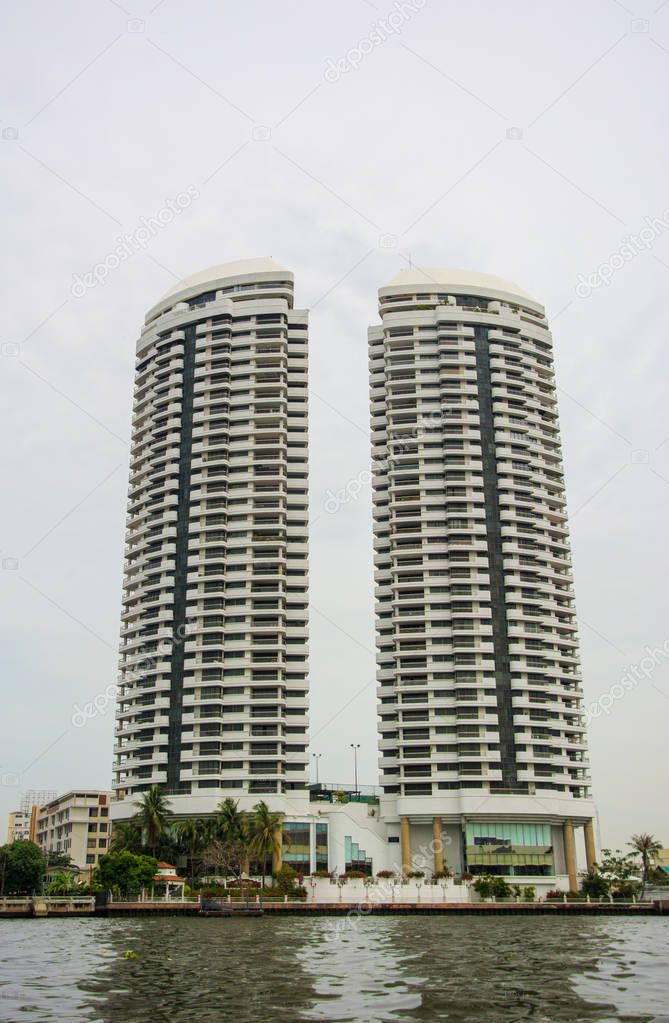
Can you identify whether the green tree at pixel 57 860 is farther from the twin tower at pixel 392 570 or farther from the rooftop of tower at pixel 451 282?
the rooftop of tower at pixel 451 282

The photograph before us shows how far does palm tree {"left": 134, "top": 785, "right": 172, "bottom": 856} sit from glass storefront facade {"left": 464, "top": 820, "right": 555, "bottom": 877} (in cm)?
3624

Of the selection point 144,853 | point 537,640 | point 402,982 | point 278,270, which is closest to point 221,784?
point 144,853

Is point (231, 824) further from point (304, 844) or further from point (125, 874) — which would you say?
point (125, 874)

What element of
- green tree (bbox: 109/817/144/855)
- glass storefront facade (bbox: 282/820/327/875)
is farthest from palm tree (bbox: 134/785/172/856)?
glass storefront facade (bbox: 282/820/327/875)

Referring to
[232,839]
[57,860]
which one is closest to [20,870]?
[232,839]

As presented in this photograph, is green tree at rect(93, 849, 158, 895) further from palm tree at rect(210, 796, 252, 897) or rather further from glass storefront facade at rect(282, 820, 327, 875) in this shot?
glass storefront facade at rect(282, 820, 327, 875)

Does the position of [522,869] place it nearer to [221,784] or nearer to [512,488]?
[221,784]

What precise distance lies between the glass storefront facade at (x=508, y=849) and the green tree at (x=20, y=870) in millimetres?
59201

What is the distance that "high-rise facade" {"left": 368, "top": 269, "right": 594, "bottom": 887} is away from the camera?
121 metres

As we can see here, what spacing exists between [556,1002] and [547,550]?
353 ft

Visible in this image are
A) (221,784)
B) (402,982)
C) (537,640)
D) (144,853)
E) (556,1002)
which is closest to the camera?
(556,1002)

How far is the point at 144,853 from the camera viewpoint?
365ft

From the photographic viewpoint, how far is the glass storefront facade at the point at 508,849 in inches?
4604

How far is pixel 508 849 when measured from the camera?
11825 centimetres
